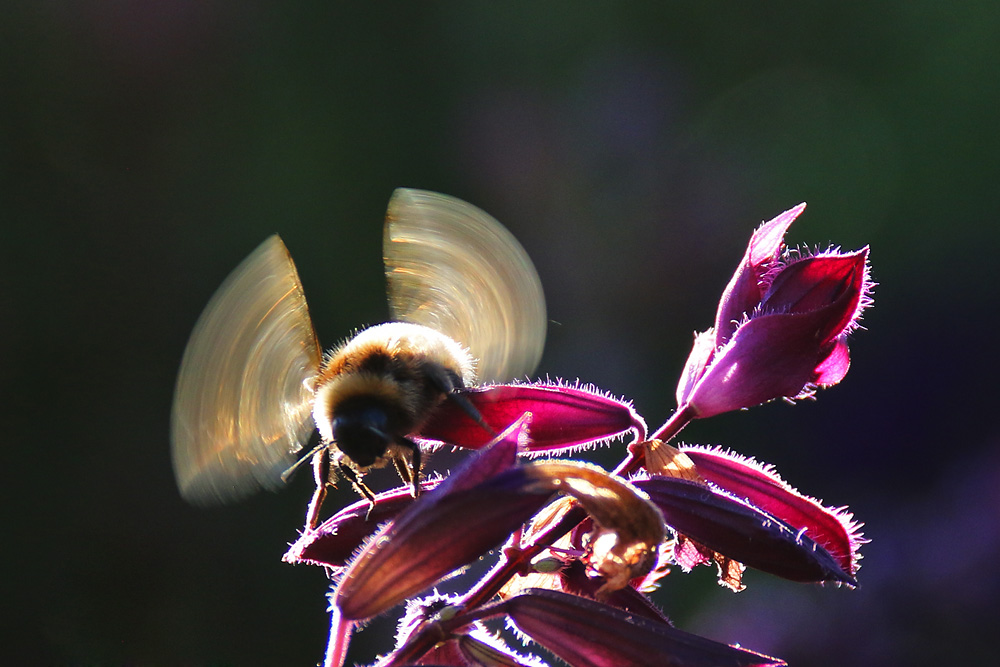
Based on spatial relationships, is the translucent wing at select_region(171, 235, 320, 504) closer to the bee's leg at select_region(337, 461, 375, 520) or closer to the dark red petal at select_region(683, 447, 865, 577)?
the bee's leg at select_region(337, 461, 375, 520)

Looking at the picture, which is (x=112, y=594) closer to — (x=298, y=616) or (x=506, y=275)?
(x=298, y=616)

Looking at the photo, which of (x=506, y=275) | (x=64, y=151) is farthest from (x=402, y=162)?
(x=506, y=275)

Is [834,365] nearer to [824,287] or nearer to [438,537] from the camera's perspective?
[824,287]

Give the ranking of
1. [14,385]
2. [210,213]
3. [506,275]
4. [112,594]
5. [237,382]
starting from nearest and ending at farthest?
[237,382], [506,275], [112,594], [14,385], [210,213]

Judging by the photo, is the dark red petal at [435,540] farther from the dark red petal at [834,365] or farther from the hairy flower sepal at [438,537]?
the dark red petal at [834,365]

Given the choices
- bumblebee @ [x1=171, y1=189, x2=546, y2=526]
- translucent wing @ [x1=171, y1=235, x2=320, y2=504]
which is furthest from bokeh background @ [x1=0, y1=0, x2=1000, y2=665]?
translucent wing @ [x1=171, y1=235, x2=320, y2=504]

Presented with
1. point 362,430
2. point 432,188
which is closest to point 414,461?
point 362,430

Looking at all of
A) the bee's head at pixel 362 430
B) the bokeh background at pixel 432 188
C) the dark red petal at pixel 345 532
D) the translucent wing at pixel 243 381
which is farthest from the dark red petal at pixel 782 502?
the bokeh background at pixel 432 188
